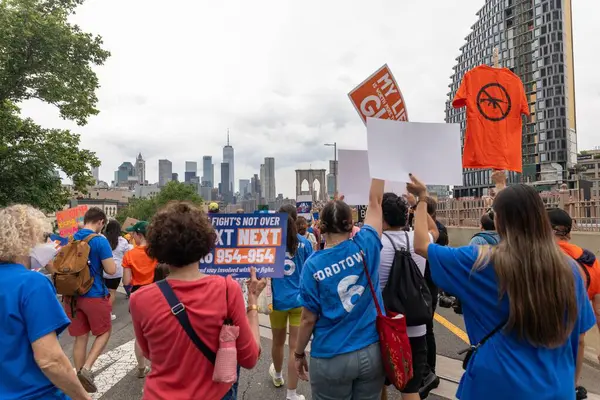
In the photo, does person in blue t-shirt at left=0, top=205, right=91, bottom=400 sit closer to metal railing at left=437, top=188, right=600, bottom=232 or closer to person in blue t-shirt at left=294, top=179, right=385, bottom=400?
person in blue t-shirt at left=294, top=179, right=385, bottom=400

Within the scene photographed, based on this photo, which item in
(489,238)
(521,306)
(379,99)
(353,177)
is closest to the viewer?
(521,306)

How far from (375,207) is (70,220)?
5.92 m

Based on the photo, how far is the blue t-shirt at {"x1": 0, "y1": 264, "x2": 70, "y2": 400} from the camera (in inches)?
71.9

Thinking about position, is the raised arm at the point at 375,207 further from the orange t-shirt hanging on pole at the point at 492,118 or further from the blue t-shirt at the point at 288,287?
the orange t-shirt hanging on pole at the point at 492,118

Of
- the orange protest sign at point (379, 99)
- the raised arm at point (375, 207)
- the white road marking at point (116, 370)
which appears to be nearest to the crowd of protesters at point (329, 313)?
the raised arm at point (375, 207)

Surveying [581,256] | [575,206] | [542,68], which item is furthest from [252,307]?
[542,68]

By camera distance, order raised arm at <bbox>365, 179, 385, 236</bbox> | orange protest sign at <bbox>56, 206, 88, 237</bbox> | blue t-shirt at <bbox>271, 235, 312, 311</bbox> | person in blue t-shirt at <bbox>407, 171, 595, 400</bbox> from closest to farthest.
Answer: person in blue t-shirt at <bbox>407, 171, 595, 400</bbox>, raised arm at <bbox>365, 179, 385, 236</bbox>, blue t-shirt at <bbox>271, 235, 312, 311</bbox>, orange protest sign at <bbox>56, 206, 88, 237</bbox>

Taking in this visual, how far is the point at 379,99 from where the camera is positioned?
135 inches

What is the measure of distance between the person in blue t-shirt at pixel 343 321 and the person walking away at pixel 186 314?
0.61m

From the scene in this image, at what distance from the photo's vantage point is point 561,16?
78.9m

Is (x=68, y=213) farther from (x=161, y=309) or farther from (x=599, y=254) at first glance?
(x=599, y=254)

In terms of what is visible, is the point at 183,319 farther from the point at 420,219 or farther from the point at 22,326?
the point at 420,219

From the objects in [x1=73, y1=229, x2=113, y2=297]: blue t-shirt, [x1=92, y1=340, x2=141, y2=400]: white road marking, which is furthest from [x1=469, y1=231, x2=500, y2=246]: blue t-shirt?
[x1=92, y1=340, x2=141, y2=400]: white road marking

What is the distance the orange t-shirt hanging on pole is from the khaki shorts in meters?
2.73
